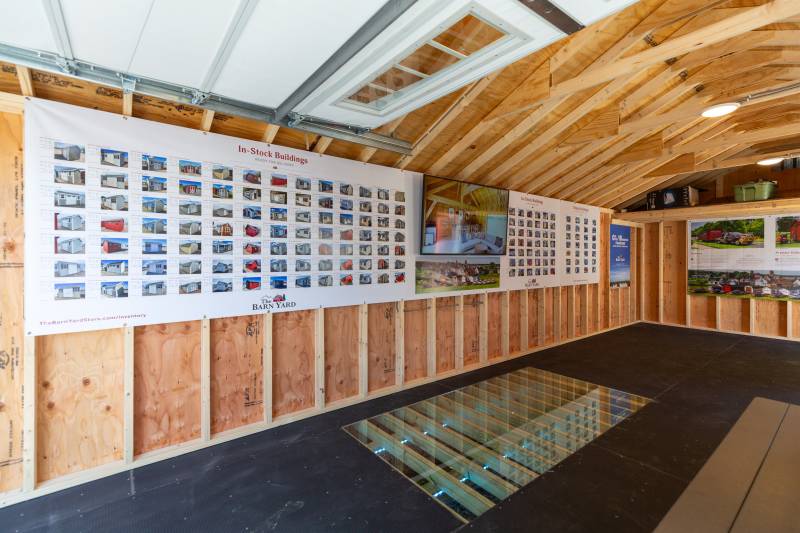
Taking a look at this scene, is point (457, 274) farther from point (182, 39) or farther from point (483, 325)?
point (182, 39)

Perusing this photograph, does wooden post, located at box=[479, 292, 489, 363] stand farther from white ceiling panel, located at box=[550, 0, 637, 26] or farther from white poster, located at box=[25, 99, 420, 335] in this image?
white ceiling panel, located at box=[550, 0, 637, 26]

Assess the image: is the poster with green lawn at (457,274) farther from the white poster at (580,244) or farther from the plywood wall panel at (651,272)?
the plywood wall panel at (651,272)

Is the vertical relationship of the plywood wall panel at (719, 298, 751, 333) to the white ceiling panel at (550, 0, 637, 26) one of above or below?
below

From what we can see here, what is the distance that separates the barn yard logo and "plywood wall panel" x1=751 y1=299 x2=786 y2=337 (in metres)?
9.11

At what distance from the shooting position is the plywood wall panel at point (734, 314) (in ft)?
24.8

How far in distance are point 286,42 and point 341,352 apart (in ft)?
9.86

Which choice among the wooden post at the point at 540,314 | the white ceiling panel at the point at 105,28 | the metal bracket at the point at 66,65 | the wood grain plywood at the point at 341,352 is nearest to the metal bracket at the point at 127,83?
the white ceiling panel at the point at 105,28

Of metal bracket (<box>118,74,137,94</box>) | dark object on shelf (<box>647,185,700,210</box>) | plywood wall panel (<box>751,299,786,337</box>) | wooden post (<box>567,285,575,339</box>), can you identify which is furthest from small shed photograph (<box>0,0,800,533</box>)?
plywood wall panel (<box>751,299,786,337</box>)

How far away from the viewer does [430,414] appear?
3.75 meters

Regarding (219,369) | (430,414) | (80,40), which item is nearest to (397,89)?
(80,40)

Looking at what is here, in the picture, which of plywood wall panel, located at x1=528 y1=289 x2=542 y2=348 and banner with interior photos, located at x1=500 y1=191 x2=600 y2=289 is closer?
banner with interior photos, located at x1=500 y1=191 x2=600 y2=289

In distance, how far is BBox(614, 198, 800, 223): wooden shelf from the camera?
669 cm

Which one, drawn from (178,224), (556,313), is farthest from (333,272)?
(556,313)

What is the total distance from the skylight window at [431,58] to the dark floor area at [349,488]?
9.21 ft
